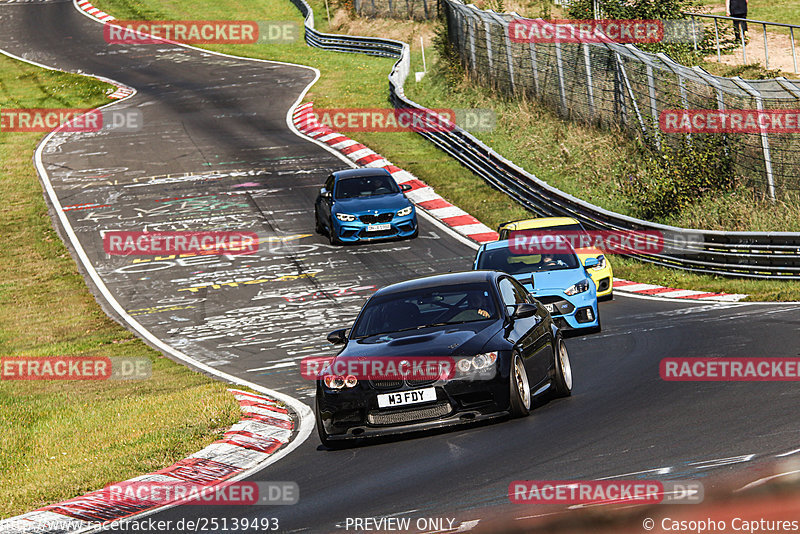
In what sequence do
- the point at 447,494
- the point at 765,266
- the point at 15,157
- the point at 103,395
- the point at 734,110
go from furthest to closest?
the point at 15,157 → the point at 734,110 → the point at 765,266 → the point at 103,395 → the point at 447,494

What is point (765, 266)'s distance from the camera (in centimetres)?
1900

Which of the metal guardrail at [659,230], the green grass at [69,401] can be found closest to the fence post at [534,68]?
the metal guardrail at [659,230]

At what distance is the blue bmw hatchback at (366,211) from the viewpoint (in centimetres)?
2503

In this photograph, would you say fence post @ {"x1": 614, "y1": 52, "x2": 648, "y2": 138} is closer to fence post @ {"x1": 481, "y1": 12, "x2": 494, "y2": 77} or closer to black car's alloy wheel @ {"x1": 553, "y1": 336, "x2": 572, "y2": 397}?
fence post @ {"x1": 481, "y1": 12, "x2": 494, "y2": 77}

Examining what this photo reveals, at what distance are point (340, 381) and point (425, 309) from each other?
1.56 m

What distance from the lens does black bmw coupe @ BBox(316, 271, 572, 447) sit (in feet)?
31.7

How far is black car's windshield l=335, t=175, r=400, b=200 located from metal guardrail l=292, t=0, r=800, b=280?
3.51m

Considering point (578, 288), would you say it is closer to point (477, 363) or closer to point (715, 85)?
point (477, 363)

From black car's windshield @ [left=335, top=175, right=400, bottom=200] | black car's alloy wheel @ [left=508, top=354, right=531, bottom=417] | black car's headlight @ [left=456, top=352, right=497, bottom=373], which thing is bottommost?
black car's windshield @ [left=335, top=175, right=400, bottom=200]

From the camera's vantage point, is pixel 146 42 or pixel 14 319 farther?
pixel 146 42

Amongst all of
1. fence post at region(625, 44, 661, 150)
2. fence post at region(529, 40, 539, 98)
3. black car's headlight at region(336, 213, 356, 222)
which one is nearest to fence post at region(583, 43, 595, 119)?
fence post at region(625, 44, 661, 150)

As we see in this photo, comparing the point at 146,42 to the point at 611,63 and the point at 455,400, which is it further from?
the point at 455,400

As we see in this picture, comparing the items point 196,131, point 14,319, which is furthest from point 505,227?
point 196,131

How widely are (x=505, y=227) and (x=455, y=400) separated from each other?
38.3 feet
